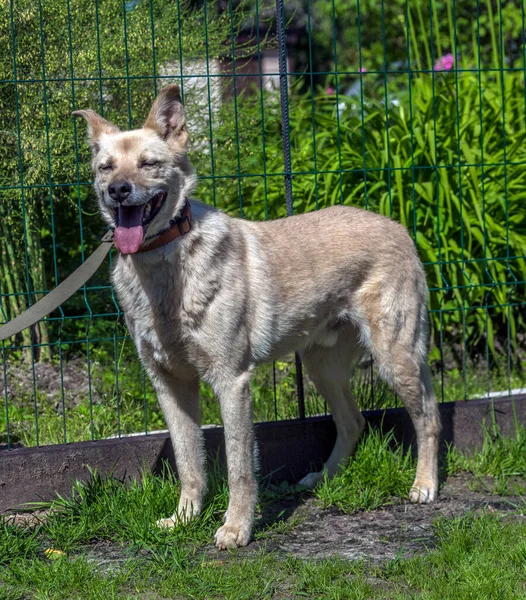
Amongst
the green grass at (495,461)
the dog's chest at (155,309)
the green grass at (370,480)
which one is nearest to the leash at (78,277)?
the dog's chest at (155,309)

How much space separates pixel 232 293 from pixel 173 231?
1.36ft

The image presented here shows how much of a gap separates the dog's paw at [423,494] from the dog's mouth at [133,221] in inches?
82.7

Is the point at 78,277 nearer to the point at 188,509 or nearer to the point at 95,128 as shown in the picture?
the point at 95,128

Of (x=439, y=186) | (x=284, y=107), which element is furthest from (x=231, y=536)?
(x=439, y=186)

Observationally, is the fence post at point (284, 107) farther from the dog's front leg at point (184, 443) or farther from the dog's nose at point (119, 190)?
Result: the dog's nose at point (119, 190)

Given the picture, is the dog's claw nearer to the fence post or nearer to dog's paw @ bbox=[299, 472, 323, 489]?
dog's paw @ bbox=[299, 472, 323, 489]

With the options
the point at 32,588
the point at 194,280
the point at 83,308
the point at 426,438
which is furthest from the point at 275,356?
the point at 83,308

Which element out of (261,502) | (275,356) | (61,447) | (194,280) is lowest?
(261,502)

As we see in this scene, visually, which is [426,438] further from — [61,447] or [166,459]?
[61,447]

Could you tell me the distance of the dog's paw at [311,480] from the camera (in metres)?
5.08

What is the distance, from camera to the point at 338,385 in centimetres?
518

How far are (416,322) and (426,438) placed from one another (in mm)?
662

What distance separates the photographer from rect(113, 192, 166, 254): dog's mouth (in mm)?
3920

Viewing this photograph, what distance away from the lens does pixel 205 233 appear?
4309 mm
